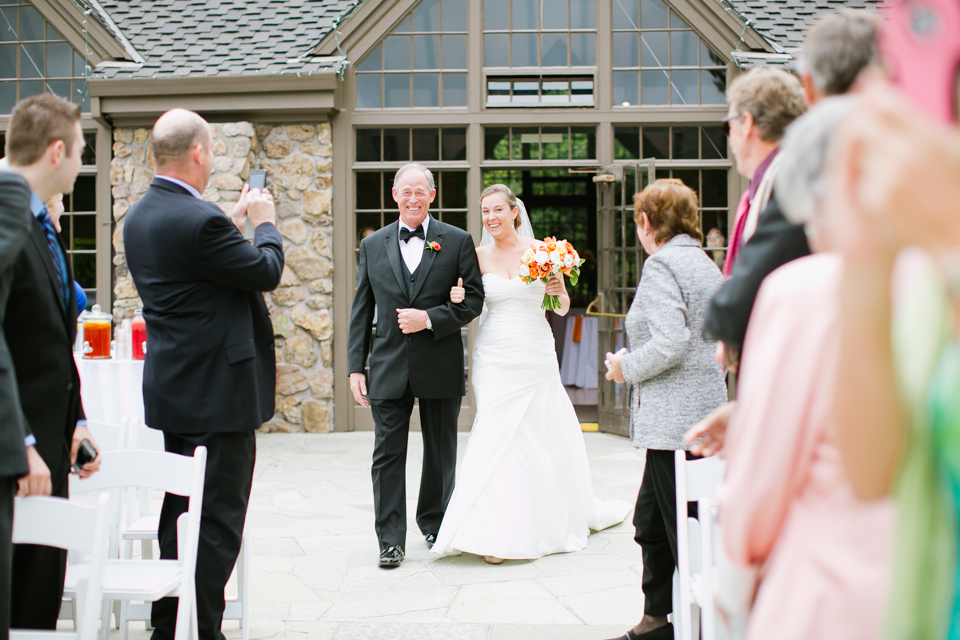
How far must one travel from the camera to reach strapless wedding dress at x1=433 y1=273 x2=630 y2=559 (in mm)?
4656

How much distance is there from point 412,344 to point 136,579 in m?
2.18

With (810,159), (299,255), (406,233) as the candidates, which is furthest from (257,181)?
(299,255)

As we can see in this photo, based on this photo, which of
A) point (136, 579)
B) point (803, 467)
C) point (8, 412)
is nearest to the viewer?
point (803, 467)

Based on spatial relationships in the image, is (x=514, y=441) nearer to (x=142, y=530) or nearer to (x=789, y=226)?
(x=142, y=530)

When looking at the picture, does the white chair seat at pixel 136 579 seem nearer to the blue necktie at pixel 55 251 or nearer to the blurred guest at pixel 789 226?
the blue necktie at pixel 55 251

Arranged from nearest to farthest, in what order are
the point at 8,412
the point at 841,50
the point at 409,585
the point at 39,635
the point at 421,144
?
1. the point at 841,50
2. the point at 8,412
3. the point at 39,635
4. the point at 409,585
5. the point at 421,144

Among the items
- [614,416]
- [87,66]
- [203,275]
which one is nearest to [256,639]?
[203,275]

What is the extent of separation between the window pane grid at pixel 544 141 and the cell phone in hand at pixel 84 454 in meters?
6.54

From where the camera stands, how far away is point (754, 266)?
1871mm

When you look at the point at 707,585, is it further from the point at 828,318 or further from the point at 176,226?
the point at 176,226

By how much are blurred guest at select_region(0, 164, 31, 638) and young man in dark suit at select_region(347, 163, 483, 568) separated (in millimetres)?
2589

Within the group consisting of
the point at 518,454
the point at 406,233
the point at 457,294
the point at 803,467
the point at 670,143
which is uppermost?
the point at 670,143

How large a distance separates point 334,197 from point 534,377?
442cm

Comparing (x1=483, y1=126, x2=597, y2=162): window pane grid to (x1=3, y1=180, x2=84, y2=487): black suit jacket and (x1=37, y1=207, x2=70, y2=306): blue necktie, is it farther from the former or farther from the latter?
(x1=3, y1=180, x2=84, y2=487): black suit jacket
